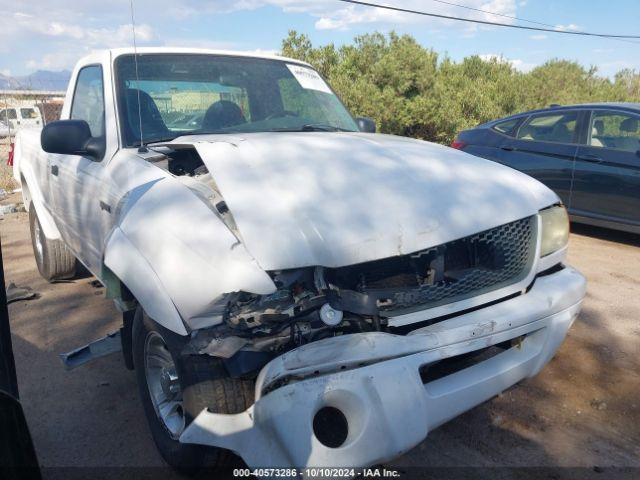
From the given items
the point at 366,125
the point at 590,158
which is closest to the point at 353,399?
the point at 366,125

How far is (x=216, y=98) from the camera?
3523 millimetres

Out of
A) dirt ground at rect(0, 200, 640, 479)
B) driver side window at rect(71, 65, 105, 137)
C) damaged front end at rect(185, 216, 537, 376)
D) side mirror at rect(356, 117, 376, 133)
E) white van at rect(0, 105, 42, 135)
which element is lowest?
white van at rect(0, 105, 42, 135)

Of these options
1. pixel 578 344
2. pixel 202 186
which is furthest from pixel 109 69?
pixel 578 344

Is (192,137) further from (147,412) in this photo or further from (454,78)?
(454,78)

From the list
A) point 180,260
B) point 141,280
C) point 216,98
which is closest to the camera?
point 180,260

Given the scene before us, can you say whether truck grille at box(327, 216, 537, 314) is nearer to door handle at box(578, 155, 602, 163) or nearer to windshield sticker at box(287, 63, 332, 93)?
windshield sticker at box(287, 63, 332, 93)

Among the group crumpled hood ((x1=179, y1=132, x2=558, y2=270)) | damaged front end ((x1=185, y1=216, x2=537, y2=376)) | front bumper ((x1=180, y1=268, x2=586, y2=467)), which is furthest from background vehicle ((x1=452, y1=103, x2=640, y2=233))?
front bumper ((x1=180, y1=268, x2=586, y2=467))

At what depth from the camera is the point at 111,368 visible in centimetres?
340

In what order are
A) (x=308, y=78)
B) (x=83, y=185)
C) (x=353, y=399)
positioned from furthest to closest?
(x=308, y=78)
(x=83, y=185)
(x=353, y=399)

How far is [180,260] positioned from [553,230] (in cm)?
179

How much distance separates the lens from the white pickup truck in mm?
1796

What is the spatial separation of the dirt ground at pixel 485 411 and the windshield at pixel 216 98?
5.02 feet

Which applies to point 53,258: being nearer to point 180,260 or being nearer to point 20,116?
point 180,260

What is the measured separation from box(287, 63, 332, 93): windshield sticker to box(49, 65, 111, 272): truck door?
1359 millimetres
